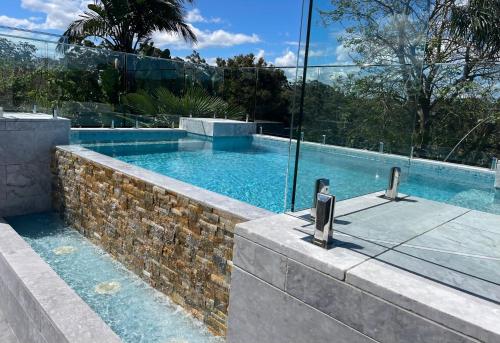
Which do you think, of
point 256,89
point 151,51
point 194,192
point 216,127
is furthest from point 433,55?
point 151,51

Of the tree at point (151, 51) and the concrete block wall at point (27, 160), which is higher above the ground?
the tree at point (151, 51)

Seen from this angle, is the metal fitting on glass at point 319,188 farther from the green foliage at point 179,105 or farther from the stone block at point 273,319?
the green foliage at point 179,105

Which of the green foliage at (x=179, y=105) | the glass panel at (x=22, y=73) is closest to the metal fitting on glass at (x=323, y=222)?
the glass panel at (x=22, y=73)

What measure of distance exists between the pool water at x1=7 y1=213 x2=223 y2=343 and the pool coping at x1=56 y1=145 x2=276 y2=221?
1203 millimetres

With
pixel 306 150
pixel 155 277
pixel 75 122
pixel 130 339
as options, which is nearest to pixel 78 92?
pixel 75 122

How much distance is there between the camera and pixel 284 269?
209cm

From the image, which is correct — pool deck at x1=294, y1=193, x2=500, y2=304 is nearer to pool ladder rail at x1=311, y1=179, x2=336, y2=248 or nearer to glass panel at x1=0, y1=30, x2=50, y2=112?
pool ladder rail at x1=311, y1=179, x2=336, y2=248

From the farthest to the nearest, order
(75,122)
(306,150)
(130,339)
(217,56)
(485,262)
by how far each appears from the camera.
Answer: (217,56)
(75,122)
(130,339)
(306,150)
(485,262)

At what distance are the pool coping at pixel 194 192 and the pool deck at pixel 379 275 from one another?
2.52 ft

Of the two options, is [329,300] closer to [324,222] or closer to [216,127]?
[324,222]

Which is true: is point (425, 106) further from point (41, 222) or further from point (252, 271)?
point (41, 222)

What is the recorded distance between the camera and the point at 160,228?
429cm

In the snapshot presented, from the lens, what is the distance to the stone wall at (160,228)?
11.8ft

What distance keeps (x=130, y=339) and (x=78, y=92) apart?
10.2 meters
